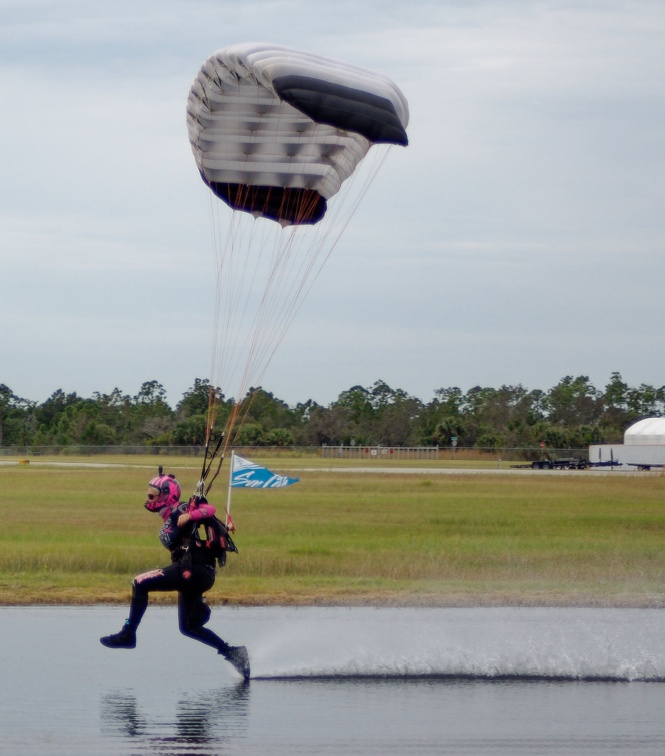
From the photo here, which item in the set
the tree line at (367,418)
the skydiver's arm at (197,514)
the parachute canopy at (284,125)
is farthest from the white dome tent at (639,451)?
the skydiver's arm at (197,514)

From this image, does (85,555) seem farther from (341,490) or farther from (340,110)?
(341,490)

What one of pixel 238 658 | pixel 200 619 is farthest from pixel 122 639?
pixel 238 658

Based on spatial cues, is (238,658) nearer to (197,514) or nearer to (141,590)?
(141,590)

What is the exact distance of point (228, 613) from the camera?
477 inches

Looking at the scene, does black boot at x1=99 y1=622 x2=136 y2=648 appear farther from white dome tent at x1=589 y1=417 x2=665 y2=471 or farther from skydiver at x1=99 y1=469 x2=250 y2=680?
white dome tent at x1=589 y1=417 x2=665 y2=471

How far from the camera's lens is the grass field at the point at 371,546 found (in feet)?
45.8

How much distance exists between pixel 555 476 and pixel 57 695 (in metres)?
51.9

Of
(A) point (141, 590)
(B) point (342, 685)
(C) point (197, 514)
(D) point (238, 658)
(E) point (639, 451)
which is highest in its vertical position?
(E) point (639, 451)

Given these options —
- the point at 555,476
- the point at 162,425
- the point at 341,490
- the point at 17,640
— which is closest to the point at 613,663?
the point at 17,640

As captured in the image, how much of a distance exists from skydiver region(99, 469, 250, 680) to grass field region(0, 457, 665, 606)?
4357mm

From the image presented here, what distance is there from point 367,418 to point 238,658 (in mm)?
133432

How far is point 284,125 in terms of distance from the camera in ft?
36.8

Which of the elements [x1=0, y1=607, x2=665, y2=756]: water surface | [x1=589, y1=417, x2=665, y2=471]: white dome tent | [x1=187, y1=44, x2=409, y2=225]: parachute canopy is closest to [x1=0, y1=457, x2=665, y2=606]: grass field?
[x1=0, y1=607, x2=665, y2=756]: water surface

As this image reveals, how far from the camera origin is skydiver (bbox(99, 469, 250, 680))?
338 inches
